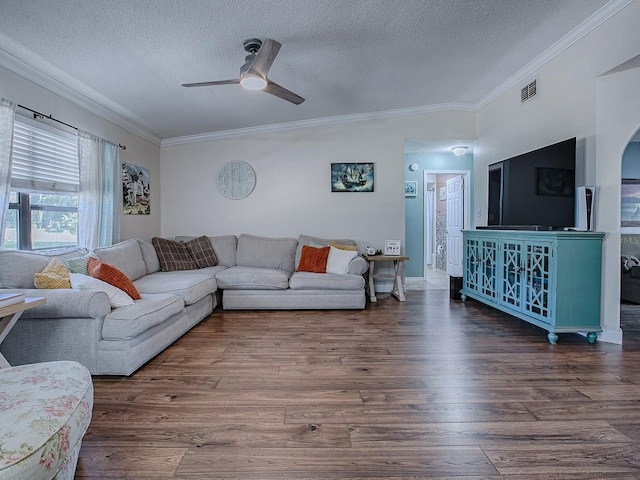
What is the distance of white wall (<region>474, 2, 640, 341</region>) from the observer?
8.70 ft

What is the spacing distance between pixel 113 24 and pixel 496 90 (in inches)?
167

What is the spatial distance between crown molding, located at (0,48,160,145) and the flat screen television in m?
4.66

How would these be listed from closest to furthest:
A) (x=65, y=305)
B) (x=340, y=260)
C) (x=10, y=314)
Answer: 1. (x=10, y=314)
2. (x=65, y=305)
3. (x=340, y=260)

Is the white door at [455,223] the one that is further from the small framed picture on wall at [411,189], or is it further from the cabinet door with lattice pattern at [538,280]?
the cabinet door with lattice pattern at [538,280]

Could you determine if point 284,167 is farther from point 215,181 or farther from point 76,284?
point 76,284

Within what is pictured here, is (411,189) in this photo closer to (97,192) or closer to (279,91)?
(279,91)

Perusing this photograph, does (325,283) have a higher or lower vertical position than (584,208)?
lower

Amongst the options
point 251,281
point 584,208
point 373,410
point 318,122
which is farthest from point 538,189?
point 251,281

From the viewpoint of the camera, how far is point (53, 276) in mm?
2398

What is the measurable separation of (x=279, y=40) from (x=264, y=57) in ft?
1.40

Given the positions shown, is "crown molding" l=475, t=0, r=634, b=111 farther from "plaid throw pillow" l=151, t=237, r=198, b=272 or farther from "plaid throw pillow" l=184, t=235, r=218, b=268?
"plaid throw pillow" l=151, t=237, r=198, b=272

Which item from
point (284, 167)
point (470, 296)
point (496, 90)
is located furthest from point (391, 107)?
point (470, 296)

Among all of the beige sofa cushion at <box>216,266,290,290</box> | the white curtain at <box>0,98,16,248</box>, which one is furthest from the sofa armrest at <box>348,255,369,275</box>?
the white curtain at <box>0,98,16,248</box>

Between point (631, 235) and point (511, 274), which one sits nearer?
point (511, 274)
